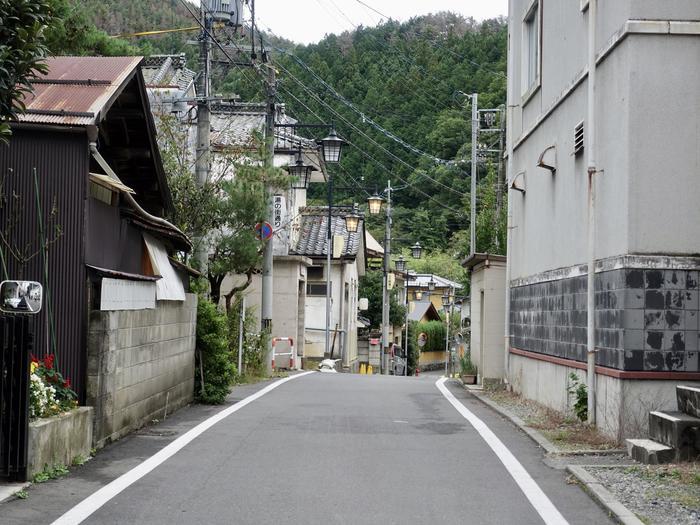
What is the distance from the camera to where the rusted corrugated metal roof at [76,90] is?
32.8 feet

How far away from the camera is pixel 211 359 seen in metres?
15.8

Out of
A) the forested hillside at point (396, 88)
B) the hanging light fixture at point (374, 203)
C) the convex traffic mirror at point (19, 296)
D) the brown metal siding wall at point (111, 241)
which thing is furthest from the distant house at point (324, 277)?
the convex traffic mirror at point (19, 296)

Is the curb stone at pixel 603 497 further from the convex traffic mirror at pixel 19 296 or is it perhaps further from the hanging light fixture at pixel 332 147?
the hanging light fixture at pixel 332 147

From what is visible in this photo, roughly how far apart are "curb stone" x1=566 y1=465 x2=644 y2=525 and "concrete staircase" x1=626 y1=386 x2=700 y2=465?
80cm

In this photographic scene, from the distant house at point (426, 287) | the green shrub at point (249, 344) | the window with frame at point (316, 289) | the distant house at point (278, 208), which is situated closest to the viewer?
the green shrub at point (249, 344)

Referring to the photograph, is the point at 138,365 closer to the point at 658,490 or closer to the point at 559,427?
the point at 559,427

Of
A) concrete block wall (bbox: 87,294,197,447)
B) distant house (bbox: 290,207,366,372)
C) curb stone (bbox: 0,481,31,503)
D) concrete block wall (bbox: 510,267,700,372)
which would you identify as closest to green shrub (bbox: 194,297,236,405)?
concrete block wall (bbox: 87,294,197,447)

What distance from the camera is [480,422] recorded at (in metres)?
13.4

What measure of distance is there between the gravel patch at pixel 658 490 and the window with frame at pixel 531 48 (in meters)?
9.37

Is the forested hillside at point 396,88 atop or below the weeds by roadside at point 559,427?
atop

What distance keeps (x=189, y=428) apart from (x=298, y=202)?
29.4 meters

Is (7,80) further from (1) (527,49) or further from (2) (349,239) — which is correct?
(2) (349,239)

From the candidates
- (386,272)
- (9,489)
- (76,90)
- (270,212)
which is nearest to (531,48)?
(270,212)

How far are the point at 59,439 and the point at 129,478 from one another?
0.80m
